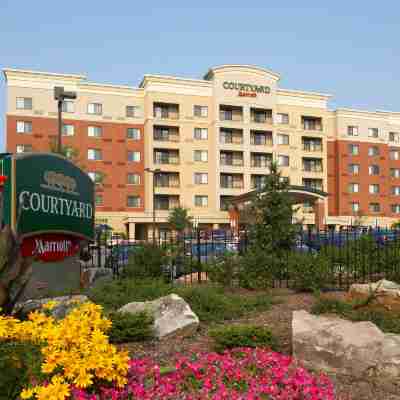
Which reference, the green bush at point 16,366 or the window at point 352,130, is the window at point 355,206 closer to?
the window at point 352,130

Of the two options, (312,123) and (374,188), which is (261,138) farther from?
(374,188)

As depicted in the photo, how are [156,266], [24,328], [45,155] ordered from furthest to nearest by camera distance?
[156,266] → [45,155] → [24,328]

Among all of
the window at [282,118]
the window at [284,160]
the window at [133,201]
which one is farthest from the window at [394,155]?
the window at [133,201]

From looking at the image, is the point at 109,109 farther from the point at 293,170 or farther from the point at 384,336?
the point at 384,336

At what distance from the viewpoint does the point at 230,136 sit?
56.1m

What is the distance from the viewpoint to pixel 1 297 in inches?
191

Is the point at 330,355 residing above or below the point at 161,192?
below

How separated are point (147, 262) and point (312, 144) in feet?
169

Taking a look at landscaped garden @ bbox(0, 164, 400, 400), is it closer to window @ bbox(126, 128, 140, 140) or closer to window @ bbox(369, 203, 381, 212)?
window @ bbox(126, 128, 140, 140)

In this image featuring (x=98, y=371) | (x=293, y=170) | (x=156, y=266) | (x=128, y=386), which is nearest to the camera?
(x=98, y=371)

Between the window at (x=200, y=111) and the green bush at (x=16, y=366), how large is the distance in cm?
5206

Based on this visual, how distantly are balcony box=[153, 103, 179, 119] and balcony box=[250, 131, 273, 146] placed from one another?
10.1 meters

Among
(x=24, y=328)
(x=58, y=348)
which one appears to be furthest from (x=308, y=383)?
(x=24, y=328)

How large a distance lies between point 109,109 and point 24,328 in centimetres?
5158
